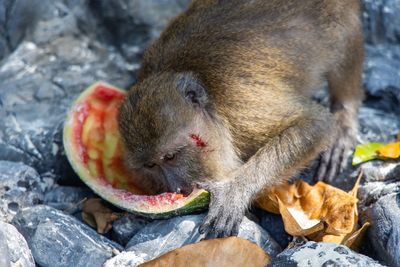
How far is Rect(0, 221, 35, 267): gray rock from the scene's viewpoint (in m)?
3.68

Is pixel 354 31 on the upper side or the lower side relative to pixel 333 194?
upper

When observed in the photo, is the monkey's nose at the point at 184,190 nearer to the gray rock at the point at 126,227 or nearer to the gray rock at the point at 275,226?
the gray rock at the point at 126,227

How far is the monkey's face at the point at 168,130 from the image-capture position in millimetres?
4320

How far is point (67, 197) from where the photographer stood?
4.83 meters

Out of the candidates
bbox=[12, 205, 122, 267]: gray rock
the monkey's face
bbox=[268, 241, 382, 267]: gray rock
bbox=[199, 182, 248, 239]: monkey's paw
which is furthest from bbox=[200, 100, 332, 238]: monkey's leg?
bbox=[12, 205, 122, 267]: gray rock

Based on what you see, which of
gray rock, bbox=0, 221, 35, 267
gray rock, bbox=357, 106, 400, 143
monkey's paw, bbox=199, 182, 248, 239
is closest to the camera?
gray rock, bbox=0, 221, 35, 267

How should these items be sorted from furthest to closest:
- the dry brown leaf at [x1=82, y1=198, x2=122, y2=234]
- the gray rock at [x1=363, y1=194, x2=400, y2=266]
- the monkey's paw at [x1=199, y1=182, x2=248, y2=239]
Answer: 1. the dry brown leaf at [x1=82, y1=198, x2=122, y2=234]
2. the monkey's paw at [x1=199, y1=182, x2=248, y2=239]
3. the gray rock at [x1=363, y1=194, x2=400, y2=266]

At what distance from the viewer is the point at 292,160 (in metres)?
4.64

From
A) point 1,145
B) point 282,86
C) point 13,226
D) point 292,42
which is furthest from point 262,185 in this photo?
point 1,145

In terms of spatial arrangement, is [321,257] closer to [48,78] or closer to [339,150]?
[339,150]

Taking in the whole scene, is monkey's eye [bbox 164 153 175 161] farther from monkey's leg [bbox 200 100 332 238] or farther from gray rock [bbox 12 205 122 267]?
gray rock [bbox 12 205 122 267]

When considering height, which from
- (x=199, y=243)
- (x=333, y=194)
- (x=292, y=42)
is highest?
(x=292, y=42)

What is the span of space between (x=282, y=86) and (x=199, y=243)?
1541 millimetres

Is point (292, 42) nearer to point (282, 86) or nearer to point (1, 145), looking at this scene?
point (282, 86)
